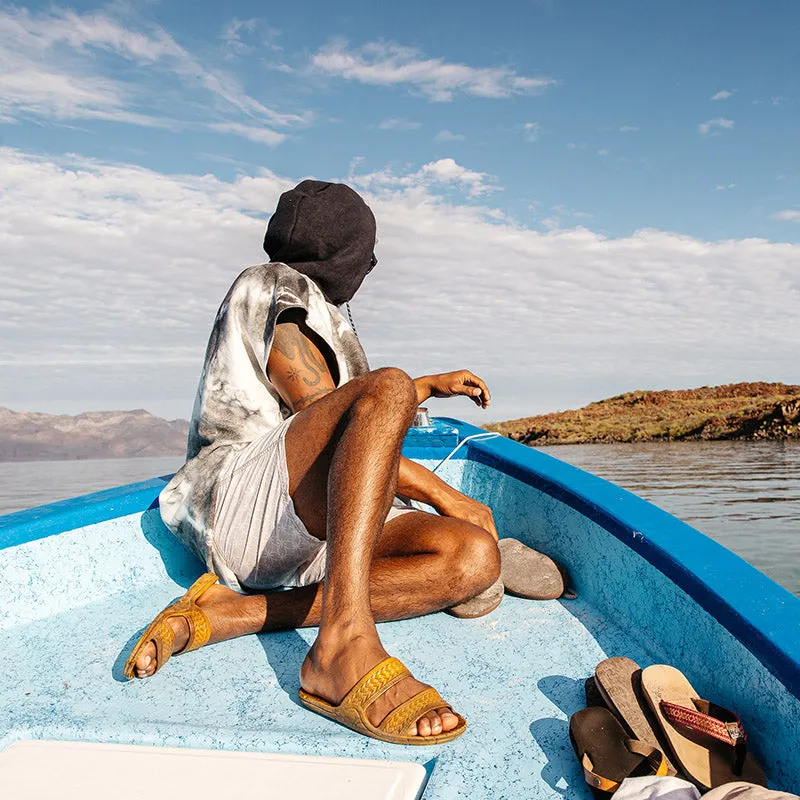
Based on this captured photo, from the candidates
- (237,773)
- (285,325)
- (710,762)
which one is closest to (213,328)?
(285,325)

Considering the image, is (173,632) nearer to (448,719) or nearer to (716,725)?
(448,719)

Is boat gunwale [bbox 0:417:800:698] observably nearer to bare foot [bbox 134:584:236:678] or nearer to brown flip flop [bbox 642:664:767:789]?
brown flip flop [bbox 642:664:767:789]

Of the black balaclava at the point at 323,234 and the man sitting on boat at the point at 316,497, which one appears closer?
the man sitting on boat at the point at 316,497

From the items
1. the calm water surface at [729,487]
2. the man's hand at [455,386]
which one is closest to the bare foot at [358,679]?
the man's hand at [455,386]

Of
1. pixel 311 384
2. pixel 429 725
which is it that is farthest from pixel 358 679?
pixel 311 384

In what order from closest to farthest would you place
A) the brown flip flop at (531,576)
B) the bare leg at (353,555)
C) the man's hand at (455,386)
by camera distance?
the bare leg at (353,555) → the brown flip flop at (531,576) → the man's hand at (455,386)

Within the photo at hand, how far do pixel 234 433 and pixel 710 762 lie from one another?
1281 mm

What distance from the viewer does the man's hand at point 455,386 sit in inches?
86.2

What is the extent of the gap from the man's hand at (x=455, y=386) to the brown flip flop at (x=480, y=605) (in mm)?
590

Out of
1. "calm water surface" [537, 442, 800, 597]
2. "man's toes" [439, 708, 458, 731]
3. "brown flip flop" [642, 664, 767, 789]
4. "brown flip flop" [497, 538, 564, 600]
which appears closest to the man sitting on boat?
"man's toes" [439, 708, 458, 731]

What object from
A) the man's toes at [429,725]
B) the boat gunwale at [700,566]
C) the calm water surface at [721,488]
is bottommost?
the calm water surface at [721,488]

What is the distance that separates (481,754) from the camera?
1203 millimetres

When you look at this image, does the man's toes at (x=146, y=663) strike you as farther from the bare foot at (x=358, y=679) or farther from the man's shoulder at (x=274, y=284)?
the man's shoulder at (x=274, y=284)

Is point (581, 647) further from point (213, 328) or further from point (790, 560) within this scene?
point (790, 560)
